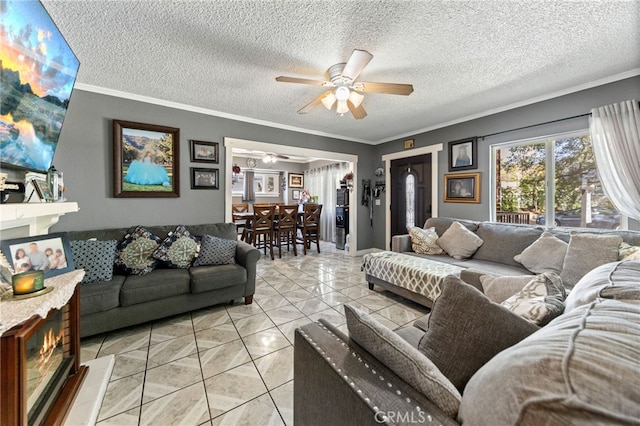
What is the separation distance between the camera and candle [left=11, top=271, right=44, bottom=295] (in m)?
1.06

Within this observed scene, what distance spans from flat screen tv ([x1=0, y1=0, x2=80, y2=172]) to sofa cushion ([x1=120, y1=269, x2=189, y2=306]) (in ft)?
3.54

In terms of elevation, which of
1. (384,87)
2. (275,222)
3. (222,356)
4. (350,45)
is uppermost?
(350,45)

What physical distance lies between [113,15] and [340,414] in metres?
2.61

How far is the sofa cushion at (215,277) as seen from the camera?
92.3 inches

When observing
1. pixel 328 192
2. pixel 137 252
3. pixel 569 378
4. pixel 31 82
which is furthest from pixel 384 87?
pixel 328 192

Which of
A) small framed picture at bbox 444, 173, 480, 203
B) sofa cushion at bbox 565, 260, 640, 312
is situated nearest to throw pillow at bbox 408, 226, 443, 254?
small framed picture at bbox 444, 173, 480, 203

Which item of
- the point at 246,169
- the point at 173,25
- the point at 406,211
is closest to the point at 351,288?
the point at 406,211

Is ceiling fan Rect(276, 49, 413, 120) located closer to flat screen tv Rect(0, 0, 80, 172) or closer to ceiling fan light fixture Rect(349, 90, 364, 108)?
ceiling fan light fixture Rect(349, 90, 364, 108)

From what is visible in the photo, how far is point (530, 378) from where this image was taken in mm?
431

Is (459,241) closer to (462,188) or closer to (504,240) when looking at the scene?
(504,240)

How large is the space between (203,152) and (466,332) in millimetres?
3597

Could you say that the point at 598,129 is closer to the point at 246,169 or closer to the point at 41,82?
the point at 41,82
